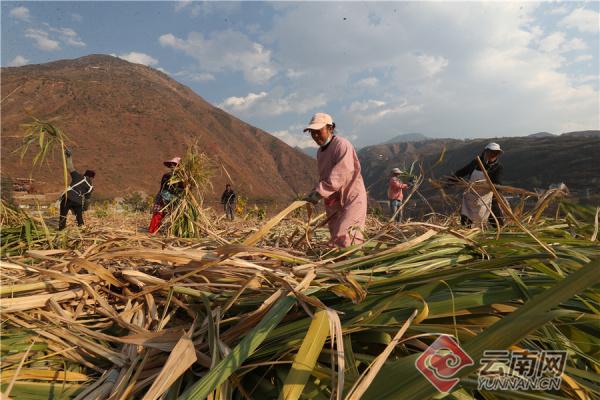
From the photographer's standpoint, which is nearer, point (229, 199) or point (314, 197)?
point (314, 197)

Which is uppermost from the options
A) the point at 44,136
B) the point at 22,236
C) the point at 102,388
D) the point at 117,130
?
the point at 117,130

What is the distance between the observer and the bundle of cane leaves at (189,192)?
398 cm

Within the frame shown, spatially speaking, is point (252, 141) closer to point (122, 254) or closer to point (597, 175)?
point (597, 175)

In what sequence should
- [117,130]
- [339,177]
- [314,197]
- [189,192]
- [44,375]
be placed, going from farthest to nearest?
[117,130]
[189,192]
[339,177]
[314,197]
[44,375]

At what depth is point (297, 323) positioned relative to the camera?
0.81 m

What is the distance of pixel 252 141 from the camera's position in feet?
295

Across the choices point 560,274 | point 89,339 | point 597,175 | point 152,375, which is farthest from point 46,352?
point 597,175

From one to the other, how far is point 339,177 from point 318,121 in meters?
0.49

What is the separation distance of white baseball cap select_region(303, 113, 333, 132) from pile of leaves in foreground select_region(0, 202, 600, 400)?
1.62 m

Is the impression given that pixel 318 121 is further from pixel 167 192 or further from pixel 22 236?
pixel 167 192

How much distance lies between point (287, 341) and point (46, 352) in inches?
28.6

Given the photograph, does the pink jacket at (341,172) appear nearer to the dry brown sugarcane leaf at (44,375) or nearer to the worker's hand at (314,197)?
the worker's hand at (314,197)

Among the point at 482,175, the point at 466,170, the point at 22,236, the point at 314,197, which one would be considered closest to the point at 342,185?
the point at 314,197

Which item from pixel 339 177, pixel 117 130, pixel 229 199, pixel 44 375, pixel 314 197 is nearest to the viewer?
pixel 44 375
